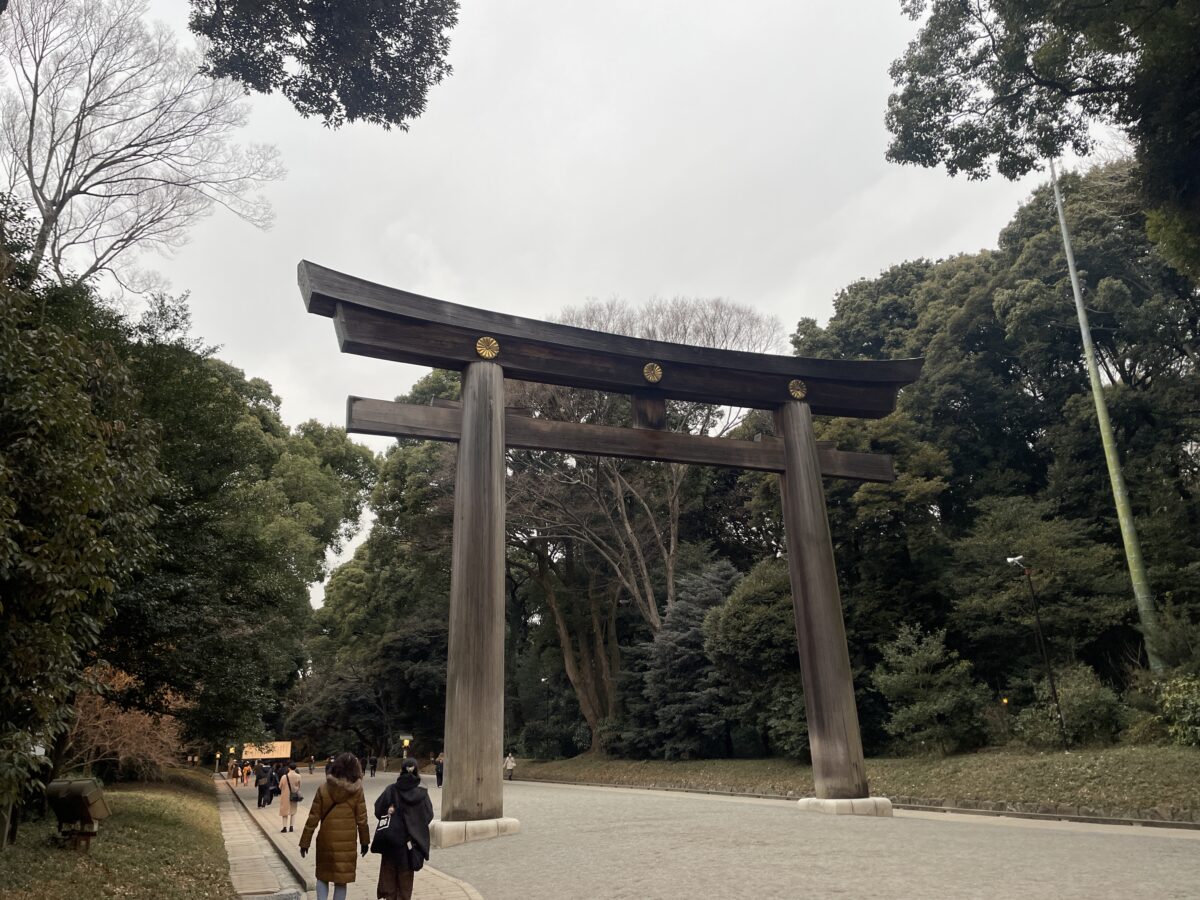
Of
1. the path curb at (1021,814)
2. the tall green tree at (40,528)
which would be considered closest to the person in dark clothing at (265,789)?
the path curb at (1021,814)

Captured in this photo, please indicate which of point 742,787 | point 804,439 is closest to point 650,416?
point 804,439

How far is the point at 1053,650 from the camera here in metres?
17.9

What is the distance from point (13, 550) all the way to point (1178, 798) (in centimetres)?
1336

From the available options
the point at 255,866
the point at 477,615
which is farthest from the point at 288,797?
the point at 477,615

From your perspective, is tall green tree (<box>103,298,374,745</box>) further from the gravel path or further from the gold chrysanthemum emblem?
the gravel path

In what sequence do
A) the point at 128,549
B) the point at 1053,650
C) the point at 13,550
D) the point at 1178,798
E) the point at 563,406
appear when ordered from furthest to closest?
1. the point at 563,406
2. the point at 1053,650
3. the point at 1178,798
4. the point at 128,549
5. the point at 13,550

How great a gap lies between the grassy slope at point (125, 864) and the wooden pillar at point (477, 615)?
255 cm

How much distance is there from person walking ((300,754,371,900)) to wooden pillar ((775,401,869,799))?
24.2 feet

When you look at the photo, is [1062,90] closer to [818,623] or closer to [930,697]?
[818,623]

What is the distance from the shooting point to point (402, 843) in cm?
472

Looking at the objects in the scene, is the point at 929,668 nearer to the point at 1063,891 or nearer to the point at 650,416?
the point at 650,416

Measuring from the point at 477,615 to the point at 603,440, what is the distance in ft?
10.4

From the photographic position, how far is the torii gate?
895 centimetres

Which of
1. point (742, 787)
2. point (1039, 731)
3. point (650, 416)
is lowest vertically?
point (742, 787)
